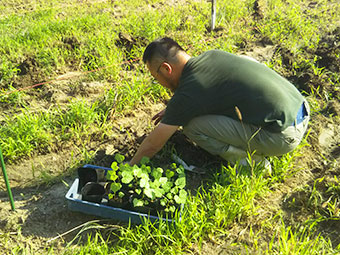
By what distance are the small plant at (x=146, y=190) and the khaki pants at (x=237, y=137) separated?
0.52 metres

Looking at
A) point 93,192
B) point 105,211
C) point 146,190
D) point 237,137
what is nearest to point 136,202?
point 146,190

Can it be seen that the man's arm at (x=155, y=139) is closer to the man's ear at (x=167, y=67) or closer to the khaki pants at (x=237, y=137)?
the khaki pants at (x=237, y=137)

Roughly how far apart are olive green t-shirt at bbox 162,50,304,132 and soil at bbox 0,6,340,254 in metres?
0.62

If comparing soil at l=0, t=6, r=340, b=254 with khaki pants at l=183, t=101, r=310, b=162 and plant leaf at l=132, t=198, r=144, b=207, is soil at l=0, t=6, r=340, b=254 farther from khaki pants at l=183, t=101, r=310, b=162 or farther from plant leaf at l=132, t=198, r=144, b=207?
plant leaf at l=132, t=198, r=144, b=207

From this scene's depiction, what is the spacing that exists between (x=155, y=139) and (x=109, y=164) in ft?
2.28

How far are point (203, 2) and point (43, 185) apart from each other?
565 centimetres

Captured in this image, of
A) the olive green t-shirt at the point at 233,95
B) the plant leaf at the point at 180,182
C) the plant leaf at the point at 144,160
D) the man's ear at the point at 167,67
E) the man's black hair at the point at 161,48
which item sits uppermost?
the man's black hair at the point at 161,48

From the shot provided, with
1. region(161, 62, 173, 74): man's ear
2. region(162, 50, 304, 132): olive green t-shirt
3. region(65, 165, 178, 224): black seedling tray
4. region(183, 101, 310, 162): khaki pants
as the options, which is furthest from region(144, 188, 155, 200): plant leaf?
region(161, 62, 173, 74): man's ear

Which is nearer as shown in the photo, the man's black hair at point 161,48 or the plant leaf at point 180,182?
the plant leaf at point 180,182

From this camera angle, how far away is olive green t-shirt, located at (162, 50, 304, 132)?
7.89 ft

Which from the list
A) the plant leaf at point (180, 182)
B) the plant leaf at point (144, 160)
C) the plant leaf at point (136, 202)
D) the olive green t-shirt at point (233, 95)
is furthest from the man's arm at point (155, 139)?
the plant leaf at point (136, 202)

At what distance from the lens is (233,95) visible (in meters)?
2.45

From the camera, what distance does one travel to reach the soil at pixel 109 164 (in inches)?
91.0

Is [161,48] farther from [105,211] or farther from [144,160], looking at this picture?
[105,211]
